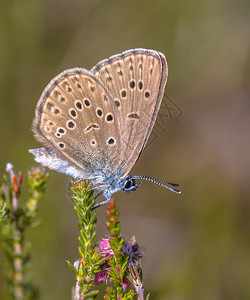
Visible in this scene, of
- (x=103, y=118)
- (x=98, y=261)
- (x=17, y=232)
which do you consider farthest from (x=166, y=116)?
(x=17, y=232)

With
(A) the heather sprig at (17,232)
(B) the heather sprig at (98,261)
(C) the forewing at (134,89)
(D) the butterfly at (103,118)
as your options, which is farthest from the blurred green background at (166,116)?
(A) the heather sprig at (17,232)

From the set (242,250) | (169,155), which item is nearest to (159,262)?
(242,250)

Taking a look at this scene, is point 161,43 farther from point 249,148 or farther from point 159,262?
point 159,262

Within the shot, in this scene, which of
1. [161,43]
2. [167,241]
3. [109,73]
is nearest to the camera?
[109,73]

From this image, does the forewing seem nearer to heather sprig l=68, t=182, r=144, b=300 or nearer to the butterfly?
the butterfly

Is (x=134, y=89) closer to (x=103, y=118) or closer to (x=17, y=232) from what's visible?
(x=103, y=118)

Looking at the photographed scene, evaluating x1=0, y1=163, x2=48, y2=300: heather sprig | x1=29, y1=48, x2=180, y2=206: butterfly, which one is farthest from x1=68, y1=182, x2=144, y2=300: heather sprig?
x1=29, y1=48, x2=180, y2=206: butterfly
